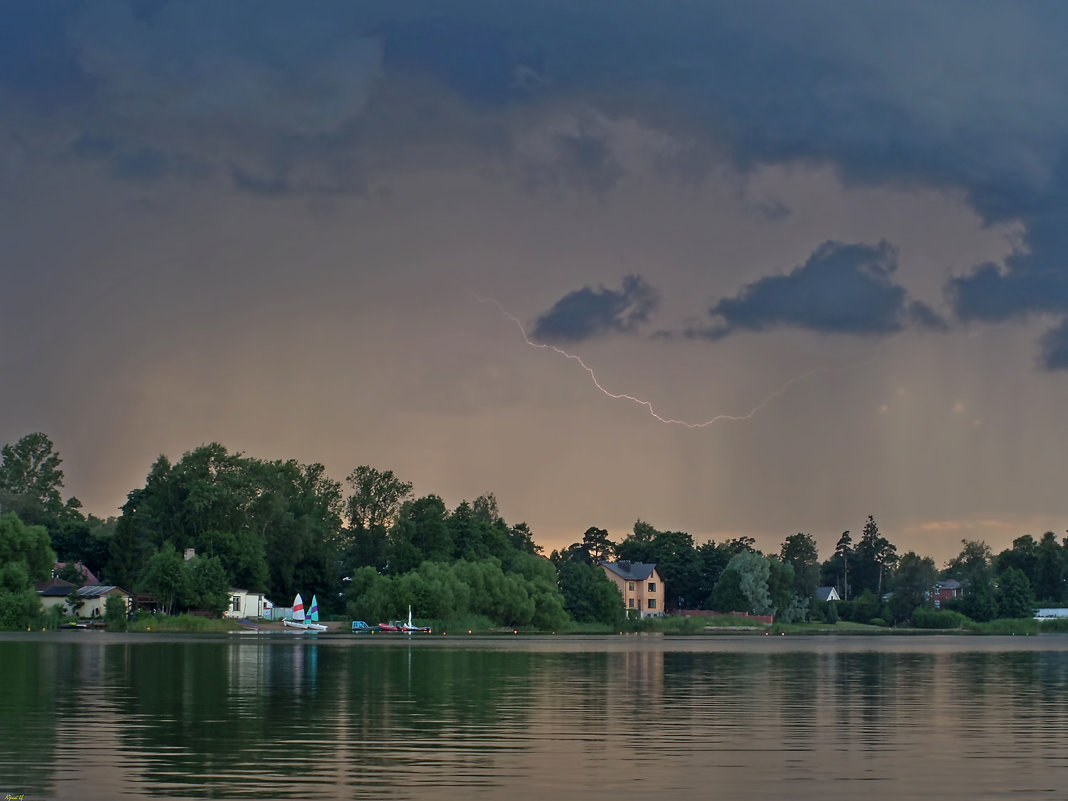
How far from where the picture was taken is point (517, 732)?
86.2 ft

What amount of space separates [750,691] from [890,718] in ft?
29.8

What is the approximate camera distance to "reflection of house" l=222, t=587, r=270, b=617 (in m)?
118

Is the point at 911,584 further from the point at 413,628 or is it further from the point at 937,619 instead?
the point at 413,628

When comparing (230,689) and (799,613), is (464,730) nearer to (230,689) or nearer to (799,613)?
(230,689)

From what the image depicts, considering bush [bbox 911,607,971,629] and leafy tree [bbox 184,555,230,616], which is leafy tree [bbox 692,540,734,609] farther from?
leafy tree [bbox 184,555,230,616]

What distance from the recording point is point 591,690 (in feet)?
129

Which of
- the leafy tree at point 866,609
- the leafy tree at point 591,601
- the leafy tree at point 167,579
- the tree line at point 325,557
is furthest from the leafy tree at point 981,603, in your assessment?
the leafy tree at point 167,579

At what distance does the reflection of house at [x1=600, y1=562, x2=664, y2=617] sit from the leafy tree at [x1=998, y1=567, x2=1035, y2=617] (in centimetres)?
5195

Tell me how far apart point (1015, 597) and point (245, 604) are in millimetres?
117087

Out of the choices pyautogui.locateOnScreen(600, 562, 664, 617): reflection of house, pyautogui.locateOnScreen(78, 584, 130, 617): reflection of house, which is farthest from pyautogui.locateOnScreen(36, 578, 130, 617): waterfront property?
pyautogui.locateOnScreen(600, 562, 664, 617): reflection of house

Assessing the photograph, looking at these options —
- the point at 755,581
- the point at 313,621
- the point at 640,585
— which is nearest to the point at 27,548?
the point at 313,621

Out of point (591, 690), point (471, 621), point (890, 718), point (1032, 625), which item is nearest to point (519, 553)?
point (471, 621)

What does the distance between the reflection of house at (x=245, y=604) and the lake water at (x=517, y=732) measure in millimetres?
67365

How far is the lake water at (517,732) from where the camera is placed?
1873 centimetres
